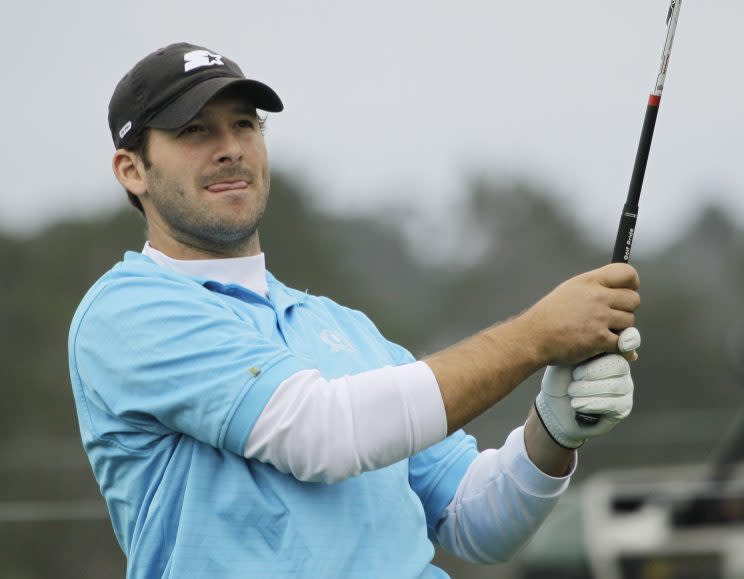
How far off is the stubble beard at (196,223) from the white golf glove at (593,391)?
0.79 metres

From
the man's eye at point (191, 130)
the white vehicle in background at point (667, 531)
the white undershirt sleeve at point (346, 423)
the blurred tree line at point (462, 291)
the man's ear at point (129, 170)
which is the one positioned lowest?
the blurred tree line at point (462, 291)

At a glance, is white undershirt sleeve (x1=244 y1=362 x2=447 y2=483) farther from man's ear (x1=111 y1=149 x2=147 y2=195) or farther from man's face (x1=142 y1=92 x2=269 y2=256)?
man's ear (x1=111 y1=149 x2=147 y2=195)

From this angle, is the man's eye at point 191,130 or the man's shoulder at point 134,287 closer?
the man's shoulder at point 134,287

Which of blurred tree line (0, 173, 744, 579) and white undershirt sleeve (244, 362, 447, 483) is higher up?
white undershirt sleeve (244, 362, 447, 483)

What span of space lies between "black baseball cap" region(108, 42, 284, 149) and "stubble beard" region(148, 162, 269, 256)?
0.45ft

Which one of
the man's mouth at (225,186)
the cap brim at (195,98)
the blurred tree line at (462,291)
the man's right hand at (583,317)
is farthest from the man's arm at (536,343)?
the blurred tree line at (462,291)

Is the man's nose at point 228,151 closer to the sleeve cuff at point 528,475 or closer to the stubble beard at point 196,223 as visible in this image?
the stubble beard at point 196,223

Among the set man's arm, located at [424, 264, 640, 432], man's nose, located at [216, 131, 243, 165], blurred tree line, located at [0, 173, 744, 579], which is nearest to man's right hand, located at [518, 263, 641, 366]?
man's arm, located at [424, 264, 640, 432]

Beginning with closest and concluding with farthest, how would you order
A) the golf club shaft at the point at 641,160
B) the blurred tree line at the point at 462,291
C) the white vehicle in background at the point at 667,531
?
the golf club shaft at the point at 641,160, the white vehicle in background at the point at 667,531, the blurred tree line at the point at 462,291

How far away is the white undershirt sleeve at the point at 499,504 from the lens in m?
3.25

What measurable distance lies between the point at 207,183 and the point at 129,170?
264mm

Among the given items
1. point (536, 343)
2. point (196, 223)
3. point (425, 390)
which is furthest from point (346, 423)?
point (196, 223)

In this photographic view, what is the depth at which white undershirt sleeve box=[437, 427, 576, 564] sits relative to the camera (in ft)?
10.7

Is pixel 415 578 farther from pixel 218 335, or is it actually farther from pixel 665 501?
pixel 665 501
